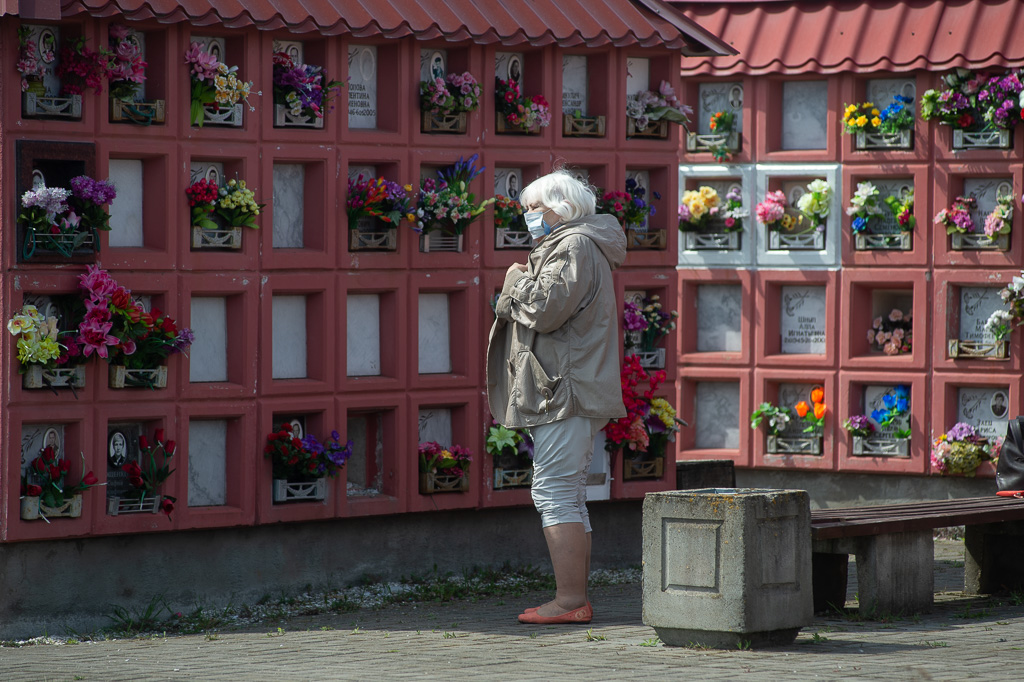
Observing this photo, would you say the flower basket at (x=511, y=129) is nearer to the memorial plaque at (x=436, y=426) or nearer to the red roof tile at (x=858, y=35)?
the memorial plaque at (x=436, y=426)

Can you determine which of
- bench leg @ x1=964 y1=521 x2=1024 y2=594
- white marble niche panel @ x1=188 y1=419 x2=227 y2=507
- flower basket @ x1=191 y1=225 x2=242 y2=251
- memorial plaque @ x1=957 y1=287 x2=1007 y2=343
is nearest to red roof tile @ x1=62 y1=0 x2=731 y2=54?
flower basket @ x1=191 y1=225 x2=242 y2=251

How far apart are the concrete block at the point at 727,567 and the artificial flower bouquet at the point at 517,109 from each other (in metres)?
2.95

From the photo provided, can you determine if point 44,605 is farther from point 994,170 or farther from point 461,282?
point 994,170

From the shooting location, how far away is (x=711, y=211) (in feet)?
41.3

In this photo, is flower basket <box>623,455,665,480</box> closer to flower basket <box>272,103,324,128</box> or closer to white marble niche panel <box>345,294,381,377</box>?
white marble niche panel <box>345,294,381,377</box>

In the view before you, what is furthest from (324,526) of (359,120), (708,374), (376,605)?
(708,374)

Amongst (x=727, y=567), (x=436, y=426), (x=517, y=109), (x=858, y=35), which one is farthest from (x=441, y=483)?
(x=858, y=35)

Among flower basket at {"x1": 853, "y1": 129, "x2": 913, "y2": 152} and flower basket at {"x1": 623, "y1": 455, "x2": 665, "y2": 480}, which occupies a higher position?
flower basket at {"x1": 853, "y1": 129, "x2": 913, "y2": 152}

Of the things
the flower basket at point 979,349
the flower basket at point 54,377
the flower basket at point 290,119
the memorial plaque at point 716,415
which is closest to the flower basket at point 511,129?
the flower basket at point 290,119

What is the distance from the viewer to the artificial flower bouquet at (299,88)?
28.5ft

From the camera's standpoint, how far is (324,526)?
896 cm

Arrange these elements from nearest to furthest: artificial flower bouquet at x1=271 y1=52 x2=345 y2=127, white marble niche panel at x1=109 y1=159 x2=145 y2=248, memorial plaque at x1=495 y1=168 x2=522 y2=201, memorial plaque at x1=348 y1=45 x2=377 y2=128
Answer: white marble niche panel at x1=109 y1=159 x2=145 y2=248
artificial flower bouquet at x1=271 y1=52 x2=345 y2=127
memorial plaque at x1=348 y1=45 x2=377 y2=128
memorial plaque at x1=495 y1=168 x2=522 y2=201

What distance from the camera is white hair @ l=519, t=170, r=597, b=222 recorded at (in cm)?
804

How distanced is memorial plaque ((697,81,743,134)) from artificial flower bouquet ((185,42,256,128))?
5.16m
